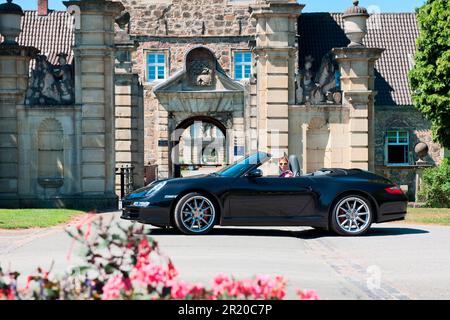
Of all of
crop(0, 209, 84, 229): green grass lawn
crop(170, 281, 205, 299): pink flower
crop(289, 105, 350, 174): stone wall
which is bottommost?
crop(0, 209, 84, 229): green grass lawn

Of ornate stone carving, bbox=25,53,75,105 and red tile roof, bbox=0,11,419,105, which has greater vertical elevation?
red tile roof, bbox=0,11,419,105

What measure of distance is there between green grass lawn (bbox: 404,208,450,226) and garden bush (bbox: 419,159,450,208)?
11.0ft

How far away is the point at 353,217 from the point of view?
47.9ft

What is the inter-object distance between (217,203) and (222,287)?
368 inches

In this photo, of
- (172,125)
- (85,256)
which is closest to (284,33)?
(85,256)

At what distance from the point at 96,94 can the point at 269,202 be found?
787 centimetres

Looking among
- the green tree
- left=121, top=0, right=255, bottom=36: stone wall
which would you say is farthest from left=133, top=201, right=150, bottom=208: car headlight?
left=121, top=0, right=255, bottom=36: stone wall

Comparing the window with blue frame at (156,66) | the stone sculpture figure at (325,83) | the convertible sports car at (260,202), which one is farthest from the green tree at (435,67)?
the convertible sports car at (260,202)

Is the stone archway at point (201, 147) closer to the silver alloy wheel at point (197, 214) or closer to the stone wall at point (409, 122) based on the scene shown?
the stone wall at point (409, 122)

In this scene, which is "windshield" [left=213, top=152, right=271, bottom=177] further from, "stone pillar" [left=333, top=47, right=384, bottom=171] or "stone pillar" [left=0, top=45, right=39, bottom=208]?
"stone pillar" [left=0, top=45, right=39, bottom=208]

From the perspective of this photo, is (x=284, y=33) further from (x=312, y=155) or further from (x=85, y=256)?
(x=85, y=256)

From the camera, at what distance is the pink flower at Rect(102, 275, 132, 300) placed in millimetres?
5125
